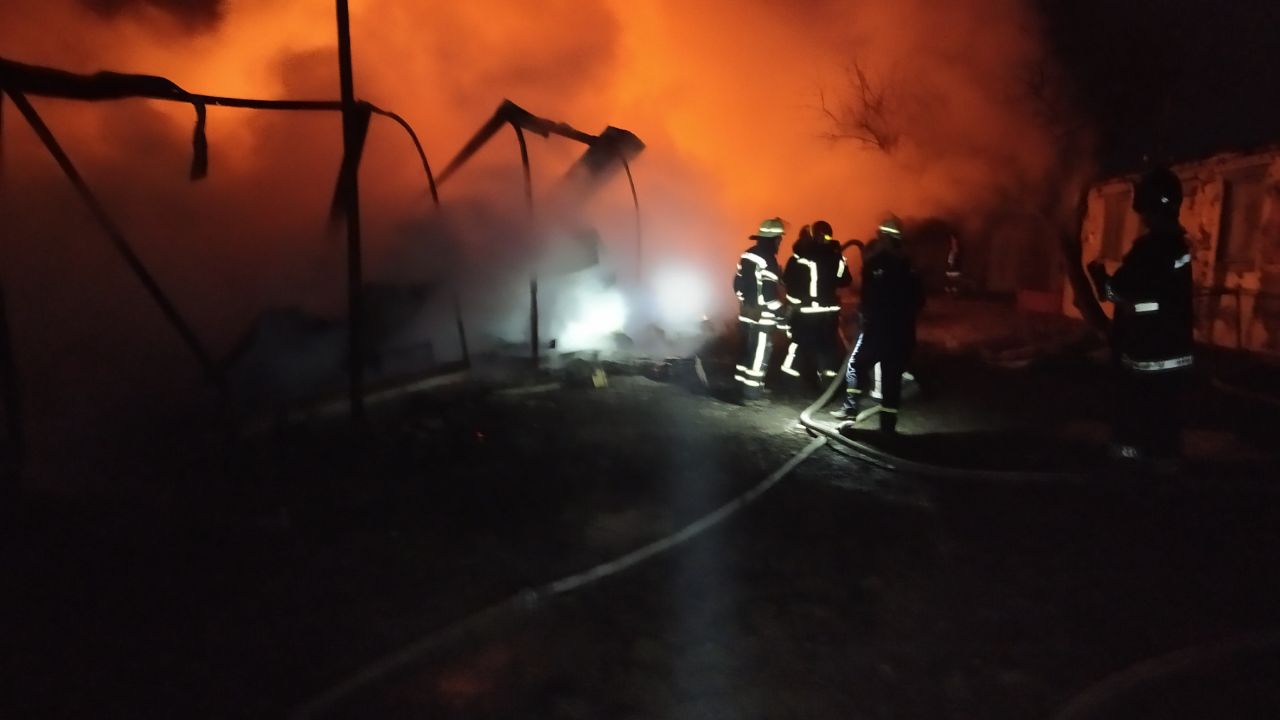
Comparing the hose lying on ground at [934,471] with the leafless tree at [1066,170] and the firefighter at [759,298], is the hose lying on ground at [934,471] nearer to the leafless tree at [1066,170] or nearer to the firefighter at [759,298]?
the firefighter at [759,298]

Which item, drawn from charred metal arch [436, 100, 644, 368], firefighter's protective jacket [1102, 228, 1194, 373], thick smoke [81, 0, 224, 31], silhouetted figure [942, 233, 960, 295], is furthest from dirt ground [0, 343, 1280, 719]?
silhouetted figure [942, 233, 960, 295]

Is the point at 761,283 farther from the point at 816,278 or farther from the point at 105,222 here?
the point at 105,222

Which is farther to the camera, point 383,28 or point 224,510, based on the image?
point 383,28

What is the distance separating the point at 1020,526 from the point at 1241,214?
8779 millimetres

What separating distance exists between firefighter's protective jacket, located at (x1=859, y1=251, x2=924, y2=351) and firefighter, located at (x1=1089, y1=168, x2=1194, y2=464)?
1.47 metres

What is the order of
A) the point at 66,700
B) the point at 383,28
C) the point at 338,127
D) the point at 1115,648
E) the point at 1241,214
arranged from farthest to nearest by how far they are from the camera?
1. the point at 1241,214
2. the point at 383,28
3. the point at 338,127
4. the point at 1115,648
5. the point at 66,700

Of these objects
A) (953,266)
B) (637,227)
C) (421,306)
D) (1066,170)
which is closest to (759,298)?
(637,227)

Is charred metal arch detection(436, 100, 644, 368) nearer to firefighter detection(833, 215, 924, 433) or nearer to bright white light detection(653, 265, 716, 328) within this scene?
bright white light detection(653, 265, 716, 328)

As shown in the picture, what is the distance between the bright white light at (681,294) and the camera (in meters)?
11.9

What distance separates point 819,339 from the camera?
827cm

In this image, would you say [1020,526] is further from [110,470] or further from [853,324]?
[853,324]

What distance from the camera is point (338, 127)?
7.96 m

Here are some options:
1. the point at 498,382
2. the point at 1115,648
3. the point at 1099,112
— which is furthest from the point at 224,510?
the point at 1099,112

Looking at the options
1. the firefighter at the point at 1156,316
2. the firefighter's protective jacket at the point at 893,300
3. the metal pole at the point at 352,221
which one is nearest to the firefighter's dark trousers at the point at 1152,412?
the firefighter at the point at 1156,316
